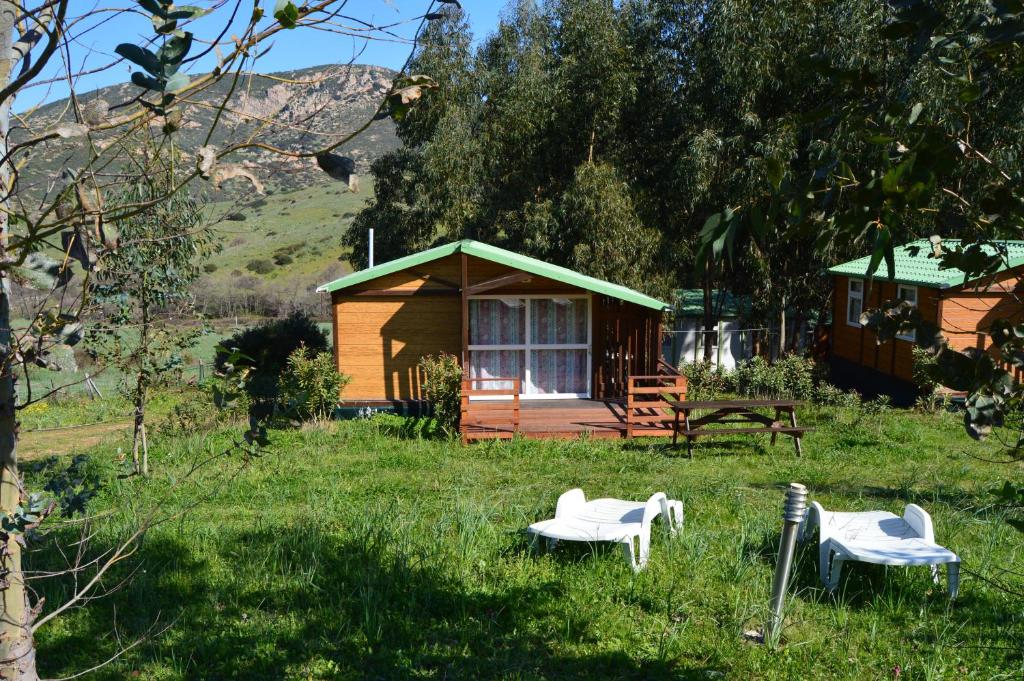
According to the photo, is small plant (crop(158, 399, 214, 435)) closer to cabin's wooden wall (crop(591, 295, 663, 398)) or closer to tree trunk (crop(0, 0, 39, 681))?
cabin's wooden wall (crop(591, 295, 663, 398))

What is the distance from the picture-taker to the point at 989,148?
18.4 meters

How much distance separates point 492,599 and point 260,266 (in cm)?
5216

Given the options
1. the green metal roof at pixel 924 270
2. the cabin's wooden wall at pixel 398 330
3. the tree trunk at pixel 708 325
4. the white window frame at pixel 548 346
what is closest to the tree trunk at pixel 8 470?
the cabin's wooden wall at pixel 398 330

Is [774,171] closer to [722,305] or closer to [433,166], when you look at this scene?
[722,305]

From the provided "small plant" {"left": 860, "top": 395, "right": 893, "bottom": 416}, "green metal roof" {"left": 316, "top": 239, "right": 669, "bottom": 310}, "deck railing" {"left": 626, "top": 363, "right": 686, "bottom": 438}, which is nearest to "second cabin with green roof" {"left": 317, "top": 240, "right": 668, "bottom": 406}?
"green metal roof" {"left": 316, "top": 239, "right": 669, "bottom": 310}

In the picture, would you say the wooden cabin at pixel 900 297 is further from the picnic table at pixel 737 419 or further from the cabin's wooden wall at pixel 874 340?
the picnic table at pixel 737 419

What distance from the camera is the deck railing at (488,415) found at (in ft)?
43.2

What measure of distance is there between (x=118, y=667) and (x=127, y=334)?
8.02 meters

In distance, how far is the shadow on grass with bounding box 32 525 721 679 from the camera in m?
4.70

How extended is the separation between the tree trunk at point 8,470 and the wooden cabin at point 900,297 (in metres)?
13.9

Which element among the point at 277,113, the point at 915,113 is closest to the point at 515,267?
the point at 277,113

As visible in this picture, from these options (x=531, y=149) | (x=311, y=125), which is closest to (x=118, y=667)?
(x=311, y=125)

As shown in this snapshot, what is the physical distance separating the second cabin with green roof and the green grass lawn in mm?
7091

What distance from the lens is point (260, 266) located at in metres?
54.7
